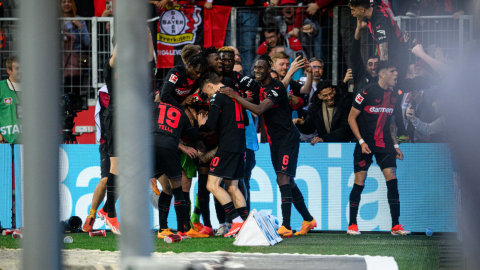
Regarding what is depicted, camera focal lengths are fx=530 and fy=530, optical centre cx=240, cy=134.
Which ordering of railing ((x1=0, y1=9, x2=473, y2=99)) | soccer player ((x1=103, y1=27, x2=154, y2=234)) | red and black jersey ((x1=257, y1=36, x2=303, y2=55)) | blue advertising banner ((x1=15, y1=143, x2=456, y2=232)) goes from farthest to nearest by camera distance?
red and black jersey ((x1=257, y1=36, x2=303, y2=55)) → railing ((x1=0, y1=9, x2=473, y2=99)) → blue advertising banner ((x1=15, y1=143, x2=456, y2=232)) → soccer player ((x1=103, y1=27, x2=154, y2=234))

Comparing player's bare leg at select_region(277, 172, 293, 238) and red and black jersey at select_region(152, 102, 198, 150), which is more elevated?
red and black jersey at select_region(152, 102, 198, 150)

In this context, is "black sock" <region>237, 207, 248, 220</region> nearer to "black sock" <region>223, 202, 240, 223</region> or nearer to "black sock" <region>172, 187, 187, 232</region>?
"black sock" <region>223, 202, 240, 223</region>

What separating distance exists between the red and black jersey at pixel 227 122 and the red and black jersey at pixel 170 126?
0.75ft

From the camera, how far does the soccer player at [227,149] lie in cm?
581

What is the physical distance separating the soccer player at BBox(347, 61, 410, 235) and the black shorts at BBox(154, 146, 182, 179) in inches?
92.8

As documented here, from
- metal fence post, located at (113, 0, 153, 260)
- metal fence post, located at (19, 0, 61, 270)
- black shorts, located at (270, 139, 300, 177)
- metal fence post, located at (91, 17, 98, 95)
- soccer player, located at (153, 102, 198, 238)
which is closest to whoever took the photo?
metal fence post, located at (113, 0, 153, 260)

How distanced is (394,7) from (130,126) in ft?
25.9

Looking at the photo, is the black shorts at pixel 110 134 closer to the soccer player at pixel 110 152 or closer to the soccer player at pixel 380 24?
the soccer player at pixel 110 152

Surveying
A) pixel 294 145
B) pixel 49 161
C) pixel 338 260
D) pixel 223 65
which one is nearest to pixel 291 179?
pixel 294 145

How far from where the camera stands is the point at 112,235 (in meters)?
6.46

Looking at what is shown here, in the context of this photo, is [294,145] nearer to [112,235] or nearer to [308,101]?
[308,101]

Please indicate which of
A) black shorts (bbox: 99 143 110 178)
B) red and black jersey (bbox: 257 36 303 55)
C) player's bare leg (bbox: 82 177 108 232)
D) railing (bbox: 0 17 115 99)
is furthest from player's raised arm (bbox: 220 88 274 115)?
railing (bbox: 0 17 115 99)

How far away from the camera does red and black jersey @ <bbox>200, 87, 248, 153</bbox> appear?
5852mm

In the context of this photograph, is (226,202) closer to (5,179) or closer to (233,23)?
A: (5,179)
